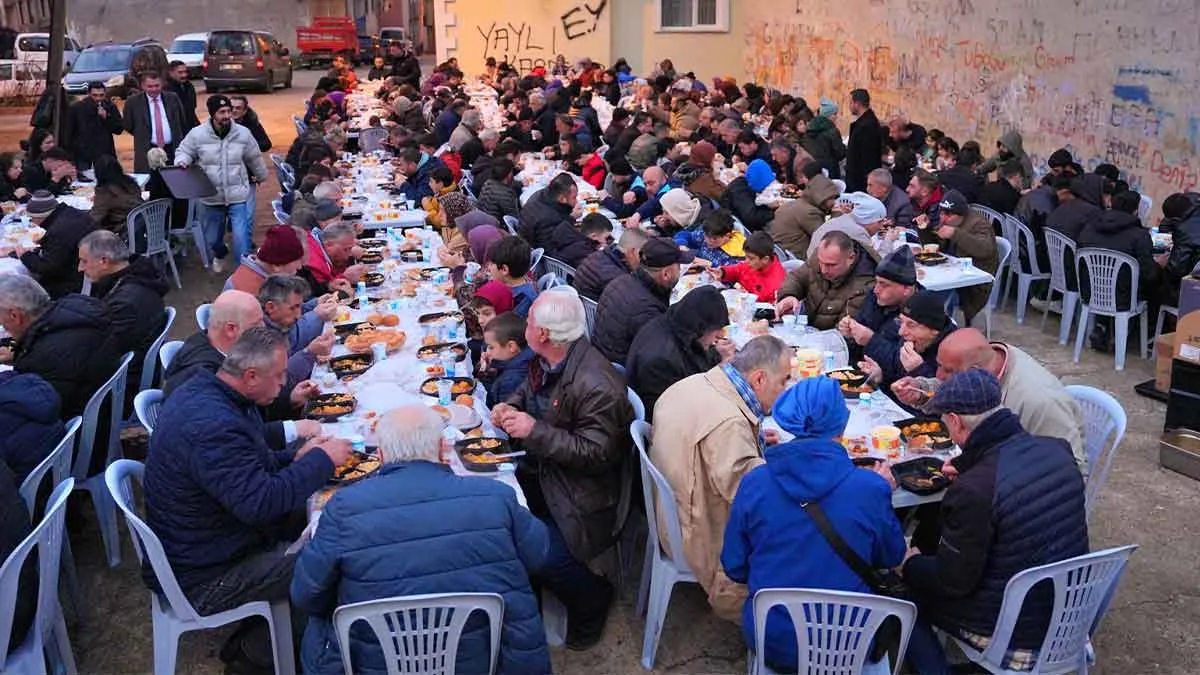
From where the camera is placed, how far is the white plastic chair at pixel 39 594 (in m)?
3.88

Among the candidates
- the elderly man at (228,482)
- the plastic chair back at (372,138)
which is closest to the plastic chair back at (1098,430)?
the elderly man at (228,482)

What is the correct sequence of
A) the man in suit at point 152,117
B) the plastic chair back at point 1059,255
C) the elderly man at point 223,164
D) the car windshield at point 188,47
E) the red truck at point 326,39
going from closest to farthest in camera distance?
the plastic chair back at point 1059,255
the elderly man at point 223,164
the man in suit at point 152,117
the car windshield at point 188,47
the red truck at point 326,39

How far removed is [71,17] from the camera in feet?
117

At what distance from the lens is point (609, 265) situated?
723 cm

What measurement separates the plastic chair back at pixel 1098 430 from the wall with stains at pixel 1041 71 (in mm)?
6857

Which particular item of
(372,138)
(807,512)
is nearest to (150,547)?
(807,512)

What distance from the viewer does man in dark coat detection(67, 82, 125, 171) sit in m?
12.7

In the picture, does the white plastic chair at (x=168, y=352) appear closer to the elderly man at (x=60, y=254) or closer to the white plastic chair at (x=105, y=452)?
the white plastic chair at (x=105, y=452)

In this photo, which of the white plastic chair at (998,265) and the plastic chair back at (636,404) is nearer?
the plastic chair back at (636,404)

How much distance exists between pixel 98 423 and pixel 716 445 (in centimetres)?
349

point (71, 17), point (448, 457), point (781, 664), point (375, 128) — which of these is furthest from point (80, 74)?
point (781, 664)

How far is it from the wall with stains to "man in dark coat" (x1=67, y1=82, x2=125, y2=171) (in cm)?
1142

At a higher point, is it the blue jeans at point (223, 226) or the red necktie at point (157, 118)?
the red necktie at point (157, 118)

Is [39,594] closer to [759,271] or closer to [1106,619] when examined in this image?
[1106,619]
